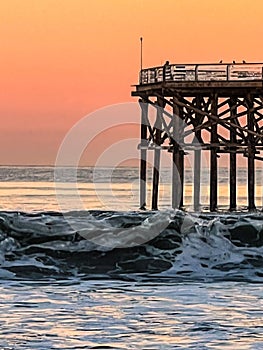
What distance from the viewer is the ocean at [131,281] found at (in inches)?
508

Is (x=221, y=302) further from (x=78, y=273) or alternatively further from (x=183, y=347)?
(x=78, y=273)

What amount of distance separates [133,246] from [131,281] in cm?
366

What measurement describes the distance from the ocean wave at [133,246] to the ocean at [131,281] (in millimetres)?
21

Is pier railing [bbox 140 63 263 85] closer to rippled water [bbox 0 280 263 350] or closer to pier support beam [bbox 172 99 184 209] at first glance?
pier support beam [bbox 172 99 184 209]

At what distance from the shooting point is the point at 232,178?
3850 centimetres

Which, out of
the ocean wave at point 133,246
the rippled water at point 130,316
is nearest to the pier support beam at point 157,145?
the ocean wave at point 133,246

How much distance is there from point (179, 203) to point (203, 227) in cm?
1364

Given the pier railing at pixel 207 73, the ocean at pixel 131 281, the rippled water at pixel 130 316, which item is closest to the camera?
the rippled water at pixel 130 316

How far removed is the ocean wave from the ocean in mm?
21

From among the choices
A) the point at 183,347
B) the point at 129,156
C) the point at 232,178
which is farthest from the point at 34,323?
the point at 129,156

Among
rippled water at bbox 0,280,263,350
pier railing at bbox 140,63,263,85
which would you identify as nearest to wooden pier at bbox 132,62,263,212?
pier railing at bbox 140,63,263,85

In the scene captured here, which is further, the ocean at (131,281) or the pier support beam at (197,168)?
the pier support beam at (197,168)

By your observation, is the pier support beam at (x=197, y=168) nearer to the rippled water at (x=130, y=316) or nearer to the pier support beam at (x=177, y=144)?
the pier support beam at (x=177, y=144)

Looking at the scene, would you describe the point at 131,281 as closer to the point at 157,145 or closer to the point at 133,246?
the point at 133,246
